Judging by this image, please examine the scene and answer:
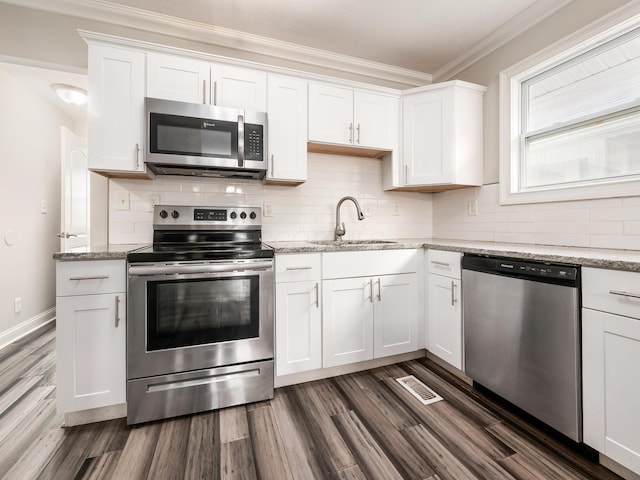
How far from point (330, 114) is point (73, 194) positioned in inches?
120

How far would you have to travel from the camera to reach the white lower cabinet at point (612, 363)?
1.19 m

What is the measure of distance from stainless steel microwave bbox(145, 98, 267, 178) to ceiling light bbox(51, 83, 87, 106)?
1560 mm

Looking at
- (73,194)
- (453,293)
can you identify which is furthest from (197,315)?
(73,194)

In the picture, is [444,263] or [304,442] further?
[444,263]

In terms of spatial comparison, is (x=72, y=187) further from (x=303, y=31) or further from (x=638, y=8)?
(x=638, y=8)

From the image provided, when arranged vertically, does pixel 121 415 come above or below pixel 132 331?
below

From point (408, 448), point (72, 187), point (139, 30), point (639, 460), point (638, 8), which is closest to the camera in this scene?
point (639, 460)

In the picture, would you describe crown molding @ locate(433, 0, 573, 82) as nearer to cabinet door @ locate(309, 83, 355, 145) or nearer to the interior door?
cabinet door @ locate(309, 83, 355, 145)

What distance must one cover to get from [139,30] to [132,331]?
2.20 meters

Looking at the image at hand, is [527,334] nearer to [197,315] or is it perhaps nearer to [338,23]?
[197,315]

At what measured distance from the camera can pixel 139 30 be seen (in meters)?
2.23

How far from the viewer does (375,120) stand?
254cm

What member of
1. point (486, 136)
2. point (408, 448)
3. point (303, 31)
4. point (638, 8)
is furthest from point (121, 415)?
point (638, 8)

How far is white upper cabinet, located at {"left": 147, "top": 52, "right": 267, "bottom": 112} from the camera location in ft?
6.41
